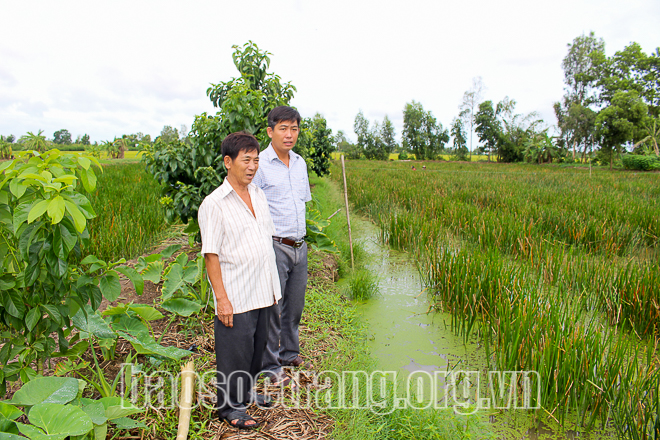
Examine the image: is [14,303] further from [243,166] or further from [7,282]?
[243,166]

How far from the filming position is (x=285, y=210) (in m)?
2.22

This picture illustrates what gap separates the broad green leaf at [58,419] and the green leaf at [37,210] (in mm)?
635

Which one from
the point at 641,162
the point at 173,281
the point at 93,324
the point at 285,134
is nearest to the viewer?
the point at 93,324

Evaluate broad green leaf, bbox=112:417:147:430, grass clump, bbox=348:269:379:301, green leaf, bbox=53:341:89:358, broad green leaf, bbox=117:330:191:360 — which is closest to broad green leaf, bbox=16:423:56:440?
broad green leaf, bbox=112:417:147:430

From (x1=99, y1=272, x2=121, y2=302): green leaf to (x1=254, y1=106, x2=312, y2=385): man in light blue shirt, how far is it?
0.80 metres

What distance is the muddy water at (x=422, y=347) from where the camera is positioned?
87.7 inches

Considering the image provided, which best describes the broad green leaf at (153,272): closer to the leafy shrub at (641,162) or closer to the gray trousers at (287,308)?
the gray trousers at (287,308)

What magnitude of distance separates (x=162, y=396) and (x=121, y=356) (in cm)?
48

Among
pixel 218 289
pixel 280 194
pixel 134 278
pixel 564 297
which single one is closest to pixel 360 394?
pixel 218 289

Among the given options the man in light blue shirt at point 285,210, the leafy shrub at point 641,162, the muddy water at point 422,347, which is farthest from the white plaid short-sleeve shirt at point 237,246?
the leafy shrub at point 641,162

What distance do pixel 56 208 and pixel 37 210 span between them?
0.16 feet

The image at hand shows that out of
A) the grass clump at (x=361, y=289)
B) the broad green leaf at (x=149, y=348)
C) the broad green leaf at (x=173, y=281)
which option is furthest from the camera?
the grass clump at (x=361, y=289)

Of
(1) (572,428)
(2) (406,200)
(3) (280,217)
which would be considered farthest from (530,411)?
(2) (406,200)

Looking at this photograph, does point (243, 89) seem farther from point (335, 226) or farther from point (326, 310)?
point (335, 226)
